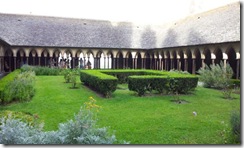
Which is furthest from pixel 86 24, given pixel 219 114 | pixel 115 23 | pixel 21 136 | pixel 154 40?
pixel 21 136

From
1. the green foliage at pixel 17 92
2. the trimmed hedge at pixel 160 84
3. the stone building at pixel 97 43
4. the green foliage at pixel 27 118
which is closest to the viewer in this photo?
the green foliage at pixel 27 118

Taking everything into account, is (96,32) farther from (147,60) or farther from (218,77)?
(218,77)

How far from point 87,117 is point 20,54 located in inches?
1050

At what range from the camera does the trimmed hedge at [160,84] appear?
13.5 meters

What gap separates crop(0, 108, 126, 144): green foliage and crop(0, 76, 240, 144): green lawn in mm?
1450

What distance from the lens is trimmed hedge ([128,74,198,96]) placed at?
13.5m

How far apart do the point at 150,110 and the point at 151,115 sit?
0.84 meters

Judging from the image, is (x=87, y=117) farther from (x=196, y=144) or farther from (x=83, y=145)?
(x=196, y=144)

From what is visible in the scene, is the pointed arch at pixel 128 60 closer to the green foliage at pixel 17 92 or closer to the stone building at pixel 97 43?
the stone building at pixel 97 43

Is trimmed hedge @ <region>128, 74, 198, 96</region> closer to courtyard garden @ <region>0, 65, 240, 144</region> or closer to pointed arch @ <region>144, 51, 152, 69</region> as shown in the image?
courtyard garden @ <region>0, 65, 240, 144</region>

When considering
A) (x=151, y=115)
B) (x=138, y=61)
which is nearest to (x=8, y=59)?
(x=138, y=61)

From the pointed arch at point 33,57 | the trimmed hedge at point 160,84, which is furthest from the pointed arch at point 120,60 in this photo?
the trimmed hedge at point 160,84

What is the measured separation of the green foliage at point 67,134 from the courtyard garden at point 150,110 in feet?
2.13

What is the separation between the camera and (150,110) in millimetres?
10352
